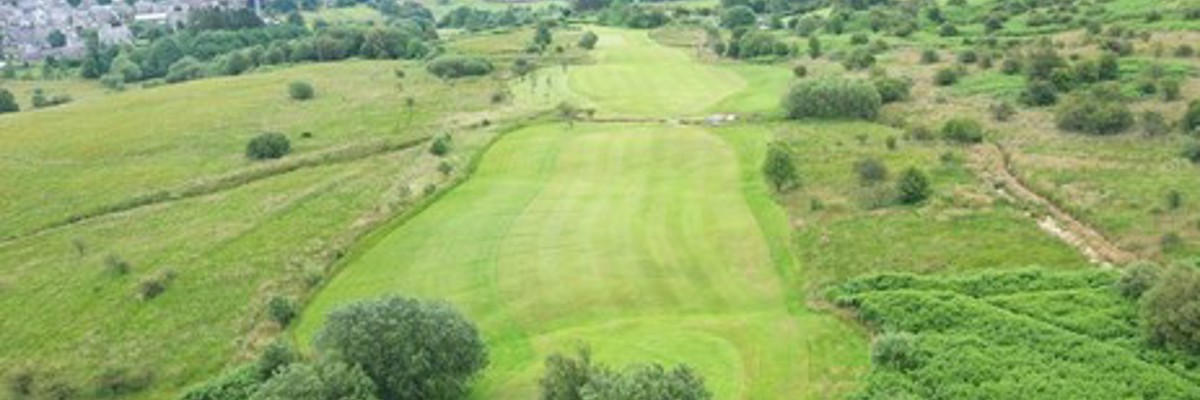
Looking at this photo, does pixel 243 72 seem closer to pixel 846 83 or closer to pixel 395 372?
pixel 846 83

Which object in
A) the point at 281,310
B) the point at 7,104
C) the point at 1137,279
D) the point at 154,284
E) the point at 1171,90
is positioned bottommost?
the point at 7,104

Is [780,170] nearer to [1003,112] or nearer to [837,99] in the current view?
[837,99]

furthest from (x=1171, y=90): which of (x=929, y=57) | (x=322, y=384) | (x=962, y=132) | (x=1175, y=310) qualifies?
(x=322, y=384)

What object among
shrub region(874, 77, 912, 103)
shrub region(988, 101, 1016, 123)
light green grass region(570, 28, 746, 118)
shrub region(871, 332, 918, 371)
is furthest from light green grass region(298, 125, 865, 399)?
shrub region(988, 101, 1016, 123)

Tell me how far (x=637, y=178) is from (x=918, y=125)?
28.6 metres

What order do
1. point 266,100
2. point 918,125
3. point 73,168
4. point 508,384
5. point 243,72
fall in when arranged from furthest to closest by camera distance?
point 243,72 → point 266,100 → point 73,168 → point 918,125 → point 508,384

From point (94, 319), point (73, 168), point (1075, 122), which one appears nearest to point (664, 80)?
point (1075, 122)

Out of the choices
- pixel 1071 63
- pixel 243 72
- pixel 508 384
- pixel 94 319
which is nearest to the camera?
pixel 508 384

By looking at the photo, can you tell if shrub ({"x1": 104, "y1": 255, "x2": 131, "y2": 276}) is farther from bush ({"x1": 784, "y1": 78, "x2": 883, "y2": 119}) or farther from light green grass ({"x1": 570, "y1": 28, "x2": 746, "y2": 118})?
bush ({"x1": 784, "y1": 78, "x2": 883, "y2": 119})

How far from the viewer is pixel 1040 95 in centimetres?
10488

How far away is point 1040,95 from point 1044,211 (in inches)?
1414

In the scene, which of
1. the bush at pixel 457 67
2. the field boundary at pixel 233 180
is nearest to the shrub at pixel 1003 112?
the field boundary at pixel 233 180

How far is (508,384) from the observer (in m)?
54.8

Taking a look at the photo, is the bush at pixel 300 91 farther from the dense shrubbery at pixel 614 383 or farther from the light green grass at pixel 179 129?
the dense shrubbery at pixel 614 383
